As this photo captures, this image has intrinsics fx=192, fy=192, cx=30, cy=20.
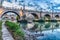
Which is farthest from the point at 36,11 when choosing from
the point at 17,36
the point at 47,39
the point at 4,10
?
the point at 17,36

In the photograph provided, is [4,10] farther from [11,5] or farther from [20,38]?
[20,38]

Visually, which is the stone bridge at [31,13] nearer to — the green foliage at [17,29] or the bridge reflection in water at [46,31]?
the bridge reflection in water at [46,31]

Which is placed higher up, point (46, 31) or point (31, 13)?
point (46, 31)

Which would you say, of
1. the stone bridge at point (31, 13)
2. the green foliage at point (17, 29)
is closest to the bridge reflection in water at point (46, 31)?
the green foliage at point (17, 29)

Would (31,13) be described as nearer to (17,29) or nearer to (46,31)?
(46,31)

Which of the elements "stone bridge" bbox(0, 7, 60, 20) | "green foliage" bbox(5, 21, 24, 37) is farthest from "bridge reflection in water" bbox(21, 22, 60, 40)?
"stone bridge" bbox(0, 7, 60, 20)

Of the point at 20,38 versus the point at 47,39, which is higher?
the point at 20,38

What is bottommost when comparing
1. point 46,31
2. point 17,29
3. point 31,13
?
point 31,13

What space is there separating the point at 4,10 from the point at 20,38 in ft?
77.8

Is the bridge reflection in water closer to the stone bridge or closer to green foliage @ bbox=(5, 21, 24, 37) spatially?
green foliage @ bbox=(5, 21, 24, 37)

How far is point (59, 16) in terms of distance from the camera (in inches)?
1382

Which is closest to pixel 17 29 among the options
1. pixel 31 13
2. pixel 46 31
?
pixel 46 31

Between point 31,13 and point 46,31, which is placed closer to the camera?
point 46,31

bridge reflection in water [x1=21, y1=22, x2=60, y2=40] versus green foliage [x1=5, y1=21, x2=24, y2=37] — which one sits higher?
green foliage [x1=5, y1=21, x2=24, y2=37]
